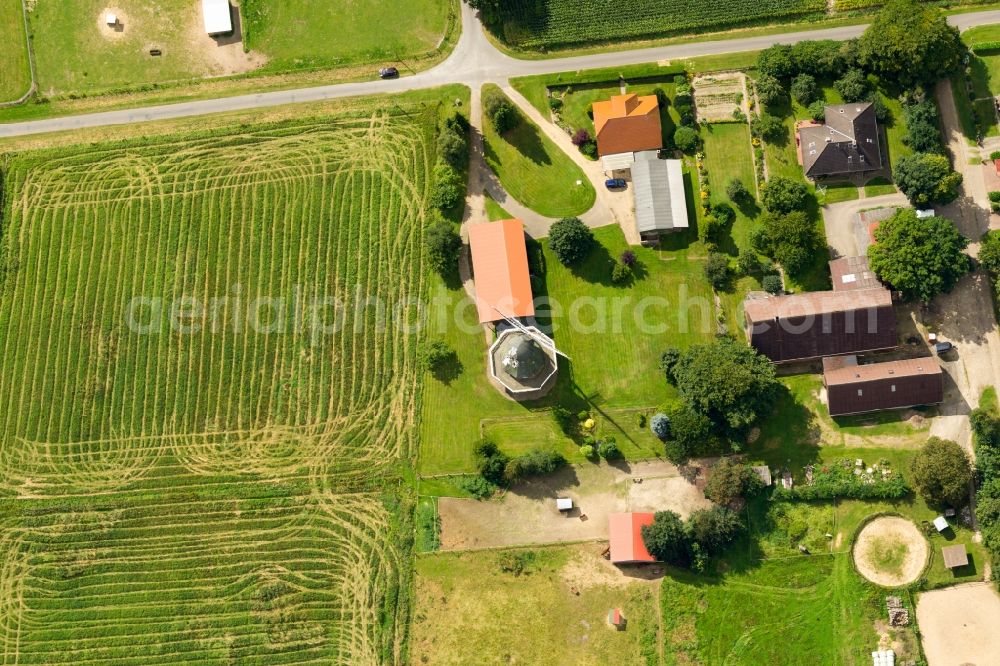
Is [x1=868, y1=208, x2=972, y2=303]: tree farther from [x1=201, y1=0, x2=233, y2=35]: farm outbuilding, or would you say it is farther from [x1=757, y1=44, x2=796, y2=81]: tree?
[x1=201, y1=0, x2=233, y2=35]: farm outbuilding

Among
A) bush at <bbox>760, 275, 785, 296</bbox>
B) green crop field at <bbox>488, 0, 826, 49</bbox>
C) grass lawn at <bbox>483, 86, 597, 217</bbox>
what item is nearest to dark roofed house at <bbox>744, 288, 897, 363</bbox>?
bush at <bbox>760, 275, 785, 296</bbox>

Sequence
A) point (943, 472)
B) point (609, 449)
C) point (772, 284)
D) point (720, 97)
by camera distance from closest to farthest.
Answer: point (943, 472) → point (609, 449) → point (772, 284) → point (720, 97)

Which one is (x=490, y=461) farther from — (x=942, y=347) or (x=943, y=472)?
(x=942, y=347)

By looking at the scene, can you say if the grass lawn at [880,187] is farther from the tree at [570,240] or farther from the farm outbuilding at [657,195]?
the tree at [570,240]

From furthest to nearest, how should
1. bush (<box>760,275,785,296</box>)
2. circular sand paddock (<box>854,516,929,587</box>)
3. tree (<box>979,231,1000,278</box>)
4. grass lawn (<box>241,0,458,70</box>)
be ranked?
grass lawn (<box>241,0,458,70</box>)
bush (<box>760,275,785,296</box>)
circular sand paddock (<box>854,516,929,587</box>)
tree (<box>979,231,1000,278</box>)

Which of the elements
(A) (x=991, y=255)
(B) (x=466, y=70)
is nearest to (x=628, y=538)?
(A) (x=991, y=255)

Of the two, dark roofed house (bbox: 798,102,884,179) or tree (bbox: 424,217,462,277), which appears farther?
tree (bbox: 424,217,462,277)
